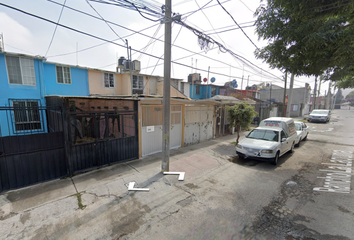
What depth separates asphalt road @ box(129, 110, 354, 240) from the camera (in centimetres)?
Result: 327

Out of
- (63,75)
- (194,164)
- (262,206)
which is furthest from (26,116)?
(262,206)

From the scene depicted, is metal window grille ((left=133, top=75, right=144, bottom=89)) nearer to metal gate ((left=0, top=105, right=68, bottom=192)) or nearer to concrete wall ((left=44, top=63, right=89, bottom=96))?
concrete wall ((left=44, top=63, right=89, bottom=96))

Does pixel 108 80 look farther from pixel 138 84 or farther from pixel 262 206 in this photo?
pixel 262 206

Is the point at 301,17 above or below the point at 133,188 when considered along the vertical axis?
above

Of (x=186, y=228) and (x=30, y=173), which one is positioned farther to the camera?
(x=30, y=173)

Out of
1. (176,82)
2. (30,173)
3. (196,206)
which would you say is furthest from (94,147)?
(176,82)

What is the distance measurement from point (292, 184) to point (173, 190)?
162 inches

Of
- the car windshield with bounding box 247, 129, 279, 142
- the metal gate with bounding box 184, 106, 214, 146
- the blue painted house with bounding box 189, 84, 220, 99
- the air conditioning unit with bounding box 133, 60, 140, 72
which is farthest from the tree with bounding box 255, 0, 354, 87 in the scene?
the blue painted house with bounding box 189, 84, 220, 99

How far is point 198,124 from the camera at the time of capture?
34.7 ft

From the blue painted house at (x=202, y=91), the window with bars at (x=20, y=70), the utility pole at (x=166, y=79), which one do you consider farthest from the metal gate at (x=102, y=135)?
the blue painted house at (x=202, y=91)

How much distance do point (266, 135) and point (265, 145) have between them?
3.17 ft

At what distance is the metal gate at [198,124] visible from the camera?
9914 millimetres

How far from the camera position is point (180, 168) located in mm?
6570

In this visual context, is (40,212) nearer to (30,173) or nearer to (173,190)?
(30,173)
